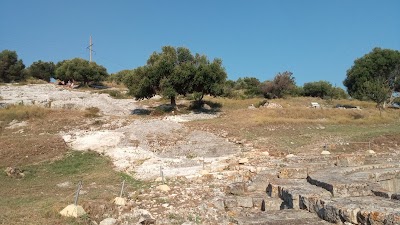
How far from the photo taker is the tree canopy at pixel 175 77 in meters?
36.2

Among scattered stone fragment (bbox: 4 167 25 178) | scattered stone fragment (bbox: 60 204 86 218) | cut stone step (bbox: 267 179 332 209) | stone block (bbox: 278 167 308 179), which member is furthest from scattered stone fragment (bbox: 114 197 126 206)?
scattered stone fragment (bbox: 4 167 25 178)

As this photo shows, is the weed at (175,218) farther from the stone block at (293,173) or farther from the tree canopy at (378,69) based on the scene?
the tree canopy at (378,69)

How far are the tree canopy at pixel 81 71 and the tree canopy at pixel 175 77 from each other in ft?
81.2

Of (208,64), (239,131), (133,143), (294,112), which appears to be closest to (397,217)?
(133,143)

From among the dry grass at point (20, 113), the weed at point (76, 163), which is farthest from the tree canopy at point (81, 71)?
the weed at point (76, 163)

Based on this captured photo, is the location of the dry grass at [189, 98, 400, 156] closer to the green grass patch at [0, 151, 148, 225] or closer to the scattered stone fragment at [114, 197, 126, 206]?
the green grass patch at [0, 151, 148, 225]

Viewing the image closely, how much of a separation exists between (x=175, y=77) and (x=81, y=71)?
29477 mm

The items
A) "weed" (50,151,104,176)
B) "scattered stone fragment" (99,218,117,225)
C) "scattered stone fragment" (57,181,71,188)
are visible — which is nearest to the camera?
"scattered stone fragment" (99,218,117,225)

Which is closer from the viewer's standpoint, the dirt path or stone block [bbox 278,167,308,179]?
stone block [bbox 278,167,308,179]

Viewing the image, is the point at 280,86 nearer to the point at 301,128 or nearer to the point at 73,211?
the point at 301,128

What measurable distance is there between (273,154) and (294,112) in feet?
57.8

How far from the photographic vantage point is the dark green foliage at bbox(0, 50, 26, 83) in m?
63.8

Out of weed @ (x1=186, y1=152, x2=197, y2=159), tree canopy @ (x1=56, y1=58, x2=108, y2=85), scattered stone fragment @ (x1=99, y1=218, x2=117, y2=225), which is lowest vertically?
weed @ (x1=186, y1=152, x2=197, y2=159)

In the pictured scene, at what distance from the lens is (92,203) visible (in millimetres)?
9320
